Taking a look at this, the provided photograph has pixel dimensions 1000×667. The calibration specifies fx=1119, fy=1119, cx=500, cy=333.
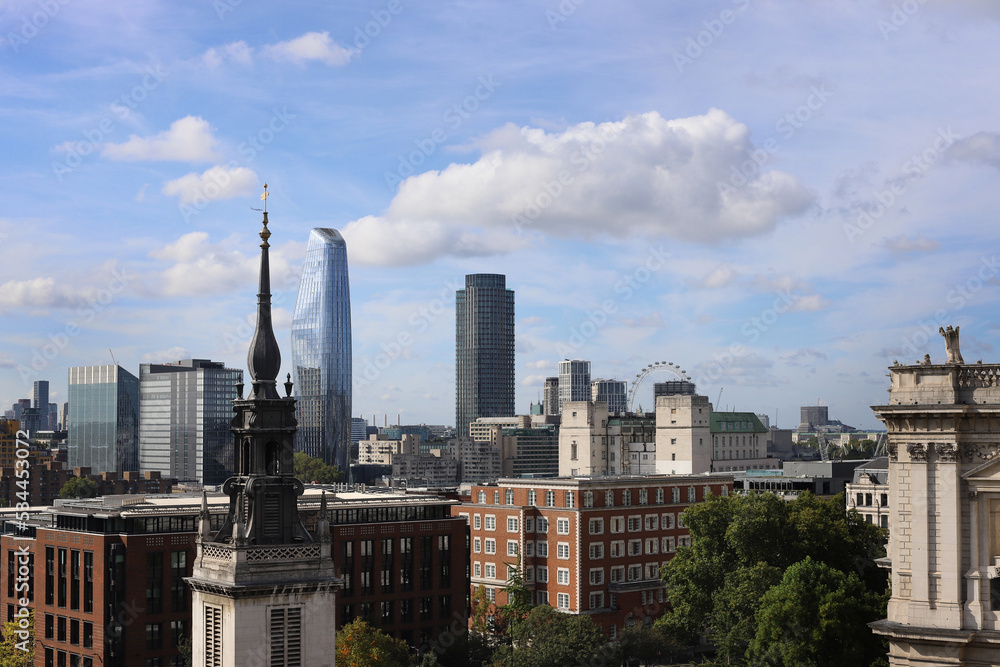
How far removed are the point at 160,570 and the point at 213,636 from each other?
1878 inches

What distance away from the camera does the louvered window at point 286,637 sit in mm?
49550

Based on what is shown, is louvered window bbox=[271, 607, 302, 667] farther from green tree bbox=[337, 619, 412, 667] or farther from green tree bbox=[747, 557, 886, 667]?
green tree bbox=[747, 557, 886, 667]

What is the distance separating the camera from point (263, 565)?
50.1 metres

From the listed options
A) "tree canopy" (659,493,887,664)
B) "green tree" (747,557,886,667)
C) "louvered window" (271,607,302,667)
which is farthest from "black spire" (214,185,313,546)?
"tree canopy" (659,493,887,664)

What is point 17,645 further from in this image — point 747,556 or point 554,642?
point 747,556

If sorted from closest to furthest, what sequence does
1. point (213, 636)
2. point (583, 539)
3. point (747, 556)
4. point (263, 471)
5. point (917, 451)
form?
1. point (917, 451)
2. point (213, 636)
3. point (263, 471)
4. point (747, 556)
5. point (583, 539)

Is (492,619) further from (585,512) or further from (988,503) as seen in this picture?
(988,503)

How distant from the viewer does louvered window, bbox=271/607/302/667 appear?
4955cm

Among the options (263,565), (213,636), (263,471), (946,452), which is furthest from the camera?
(263,471)

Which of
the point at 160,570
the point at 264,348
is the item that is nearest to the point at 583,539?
the point at 160,570

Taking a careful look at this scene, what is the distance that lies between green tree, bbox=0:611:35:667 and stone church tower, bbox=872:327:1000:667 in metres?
68.2

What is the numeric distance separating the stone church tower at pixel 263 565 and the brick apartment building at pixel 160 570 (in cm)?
3926

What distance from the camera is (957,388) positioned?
159 ft

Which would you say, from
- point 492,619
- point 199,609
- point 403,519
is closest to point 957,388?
point 199,609
